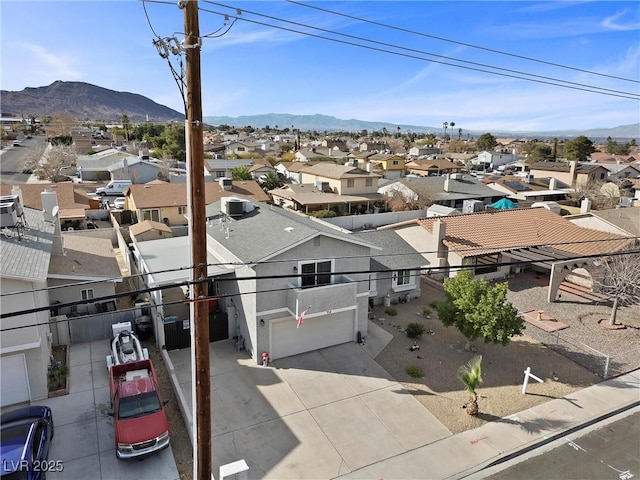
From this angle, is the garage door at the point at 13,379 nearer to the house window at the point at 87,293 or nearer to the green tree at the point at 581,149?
the house window at the point at 87,293

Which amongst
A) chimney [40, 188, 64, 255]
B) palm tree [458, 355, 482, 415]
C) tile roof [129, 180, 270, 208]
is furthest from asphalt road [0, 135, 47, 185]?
palm tree [458, 355, 482, 415]

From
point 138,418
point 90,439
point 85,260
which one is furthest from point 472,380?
point 85,260

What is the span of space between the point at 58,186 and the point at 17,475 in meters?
37.2

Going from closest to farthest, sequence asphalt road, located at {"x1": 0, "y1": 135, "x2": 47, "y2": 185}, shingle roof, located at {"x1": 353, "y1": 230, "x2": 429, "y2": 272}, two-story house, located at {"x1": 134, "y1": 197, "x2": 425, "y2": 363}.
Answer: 1. two-story house, located at {"x1": 134, "y1": 197, "x2": 425, "y2": 363}
2. shingle roof, located at {"x1": 353, "y1": 230, "x2": 429, "y2": 272}
3. asphalt road, located at {"x1": 0, "y1": 135, "x2": 47, "y2": 185}

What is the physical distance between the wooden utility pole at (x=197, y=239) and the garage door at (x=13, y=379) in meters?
9.20

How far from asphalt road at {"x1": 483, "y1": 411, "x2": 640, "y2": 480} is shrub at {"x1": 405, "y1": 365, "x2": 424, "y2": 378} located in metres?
4.97

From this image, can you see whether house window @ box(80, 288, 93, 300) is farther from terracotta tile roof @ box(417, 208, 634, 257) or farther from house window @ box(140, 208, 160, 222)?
terracotta tile roof @ box(417, 208, 634, 257)

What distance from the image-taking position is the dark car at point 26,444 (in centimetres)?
1038

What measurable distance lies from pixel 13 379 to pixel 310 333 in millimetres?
11020

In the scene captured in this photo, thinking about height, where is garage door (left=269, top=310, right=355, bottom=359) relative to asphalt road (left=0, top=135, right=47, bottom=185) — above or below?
below

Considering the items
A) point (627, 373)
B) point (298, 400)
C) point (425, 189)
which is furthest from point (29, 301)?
point (425, 189)

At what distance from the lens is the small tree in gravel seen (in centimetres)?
2228

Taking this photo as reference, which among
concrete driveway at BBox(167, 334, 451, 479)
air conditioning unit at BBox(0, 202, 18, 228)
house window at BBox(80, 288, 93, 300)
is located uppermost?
air conditioning unit at BBox(0, 202, 18, 228)

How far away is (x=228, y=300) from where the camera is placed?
1992cm
